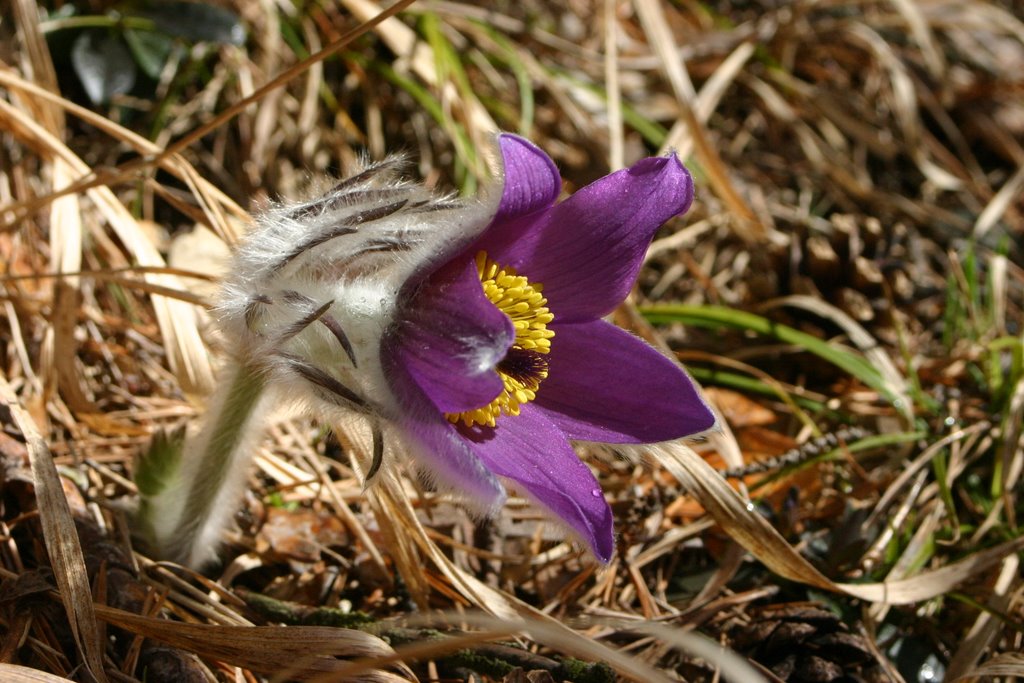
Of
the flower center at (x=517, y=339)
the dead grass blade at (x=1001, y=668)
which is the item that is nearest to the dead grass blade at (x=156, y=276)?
the flower center at (x=517, y=339)

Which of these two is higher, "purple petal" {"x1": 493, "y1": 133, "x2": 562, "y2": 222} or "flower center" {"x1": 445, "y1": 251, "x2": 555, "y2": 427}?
"purple petal" {"x1": 493, "y1": 133, "x2": 562, "y2": 222}

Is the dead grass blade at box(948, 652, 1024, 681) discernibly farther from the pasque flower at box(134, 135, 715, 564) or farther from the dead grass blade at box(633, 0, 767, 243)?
the dead grass blade at box(633, 0, 767, 243)

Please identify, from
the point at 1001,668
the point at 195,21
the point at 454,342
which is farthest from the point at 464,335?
the point at 195,21

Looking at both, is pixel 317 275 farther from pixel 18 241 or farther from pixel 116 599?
pixel 18 241

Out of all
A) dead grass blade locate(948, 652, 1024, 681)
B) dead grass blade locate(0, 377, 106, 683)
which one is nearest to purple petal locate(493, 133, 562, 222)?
dead grass blade locate(0, 377, 106, 683)

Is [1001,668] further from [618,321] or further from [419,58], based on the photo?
[419,58]

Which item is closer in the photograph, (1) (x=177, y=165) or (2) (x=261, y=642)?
(2) (x=261, y=642)

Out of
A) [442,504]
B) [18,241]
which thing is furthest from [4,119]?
[442,504]
